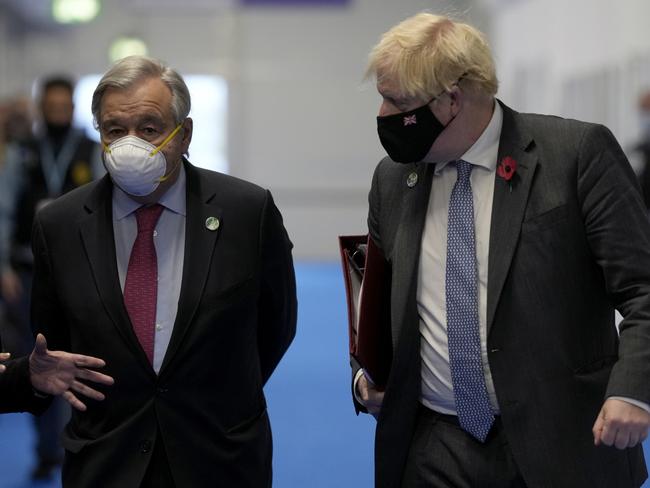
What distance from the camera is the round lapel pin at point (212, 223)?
2951 millimetres

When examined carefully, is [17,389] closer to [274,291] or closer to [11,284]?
[274,291]

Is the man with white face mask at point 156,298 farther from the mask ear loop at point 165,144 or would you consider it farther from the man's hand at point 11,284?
the man's hand at point 11,284

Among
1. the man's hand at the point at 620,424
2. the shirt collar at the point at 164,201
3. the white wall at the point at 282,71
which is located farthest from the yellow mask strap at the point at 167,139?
the white wall at the point at 282,71

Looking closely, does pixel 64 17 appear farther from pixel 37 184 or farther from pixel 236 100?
pixel 37 184

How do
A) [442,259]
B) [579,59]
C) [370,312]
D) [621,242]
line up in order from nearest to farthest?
[621,242] < [442,259] < [370,312] < [579,59]

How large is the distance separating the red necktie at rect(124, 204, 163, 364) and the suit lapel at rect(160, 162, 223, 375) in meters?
0.08

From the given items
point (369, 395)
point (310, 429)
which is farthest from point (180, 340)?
point (310, 429)

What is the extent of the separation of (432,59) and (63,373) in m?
1.19

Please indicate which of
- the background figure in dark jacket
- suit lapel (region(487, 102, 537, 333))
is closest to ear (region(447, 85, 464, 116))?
suit lapel (region(487, 102, 537, 333))

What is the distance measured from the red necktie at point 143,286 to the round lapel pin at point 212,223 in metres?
0.14

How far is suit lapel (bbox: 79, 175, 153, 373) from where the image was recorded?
2.82 meters

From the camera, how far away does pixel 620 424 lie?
2.41 meters

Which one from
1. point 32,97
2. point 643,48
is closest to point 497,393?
point 643,48

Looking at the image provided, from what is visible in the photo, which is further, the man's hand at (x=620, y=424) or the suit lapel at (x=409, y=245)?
the suit lapel at (x=409, y=245)
